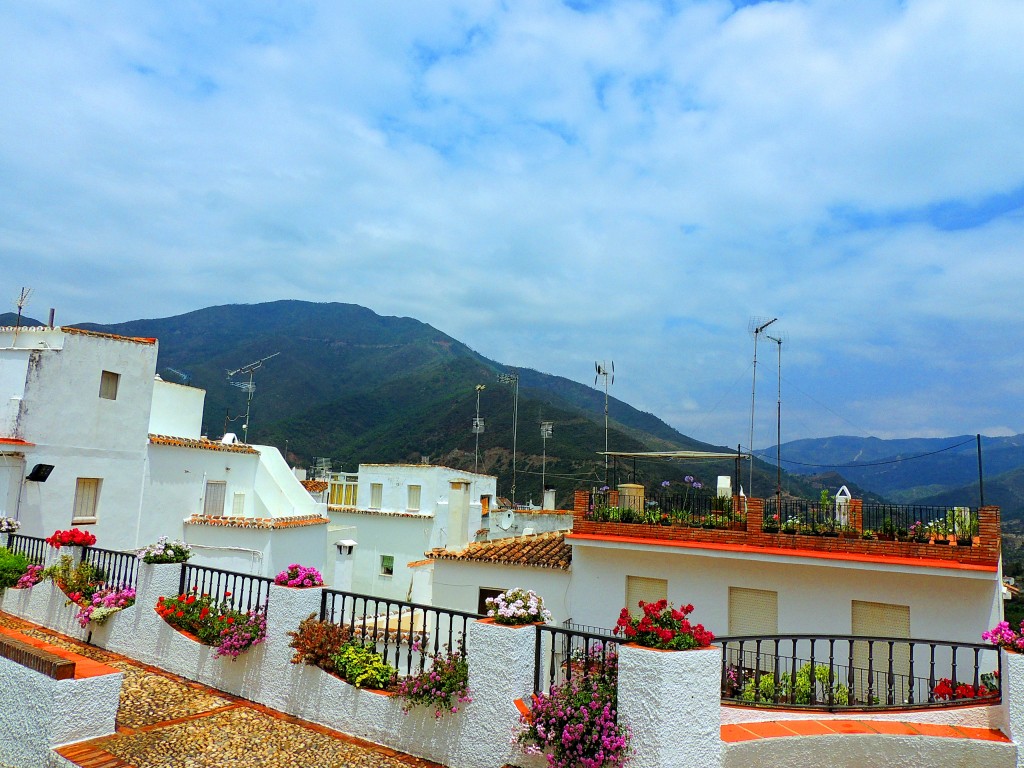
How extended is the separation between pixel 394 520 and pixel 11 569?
22.3 meters

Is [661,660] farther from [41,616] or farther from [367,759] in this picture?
[41,616]

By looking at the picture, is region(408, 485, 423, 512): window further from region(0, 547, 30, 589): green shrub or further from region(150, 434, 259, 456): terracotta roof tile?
region(0, 547, 30, 589): green shrub

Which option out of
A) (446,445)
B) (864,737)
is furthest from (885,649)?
(446,445)

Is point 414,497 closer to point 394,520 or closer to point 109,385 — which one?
point 394,520

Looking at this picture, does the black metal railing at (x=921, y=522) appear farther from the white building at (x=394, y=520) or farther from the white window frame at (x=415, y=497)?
the white window frame at (x=415, y=497)

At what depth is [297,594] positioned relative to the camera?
299 inches

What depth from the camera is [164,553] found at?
9.03 meters

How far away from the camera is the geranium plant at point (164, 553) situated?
8961mm

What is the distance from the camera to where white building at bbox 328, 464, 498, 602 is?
31719mm

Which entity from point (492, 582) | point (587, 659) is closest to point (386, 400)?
point (492, 582)

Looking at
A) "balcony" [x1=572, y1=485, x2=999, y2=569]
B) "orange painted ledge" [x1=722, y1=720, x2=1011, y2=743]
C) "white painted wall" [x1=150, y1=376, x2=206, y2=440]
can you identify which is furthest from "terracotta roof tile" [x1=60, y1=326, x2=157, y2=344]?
"orange painted ledge" [x1=722, y1=720, x2=1011, y2=743]

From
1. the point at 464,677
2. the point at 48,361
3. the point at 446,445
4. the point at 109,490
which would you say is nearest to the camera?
the point at 464,677

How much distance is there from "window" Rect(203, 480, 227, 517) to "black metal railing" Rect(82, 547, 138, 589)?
12.9 metres

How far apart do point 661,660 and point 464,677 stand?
6.82ft
